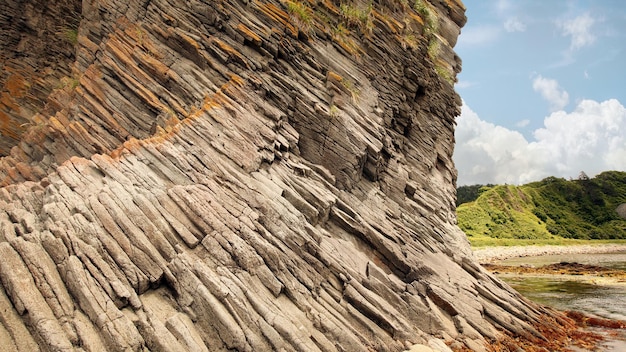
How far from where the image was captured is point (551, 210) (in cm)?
13762

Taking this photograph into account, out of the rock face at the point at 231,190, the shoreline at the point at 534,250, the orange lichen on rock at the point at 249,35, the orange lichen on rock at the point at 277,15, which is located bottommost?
the rock face at the point at 231,190

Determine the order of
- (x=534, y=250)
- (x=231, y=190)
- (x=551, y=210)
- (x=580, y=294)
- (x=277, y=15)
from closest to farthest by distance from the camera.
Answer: (x=231, y=190) < (x=277, y=15) < (x=580, y=294) < (x=534, y=250) < (x=551, y=210)

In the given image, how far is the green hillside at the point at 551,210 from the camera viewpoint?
114062mm

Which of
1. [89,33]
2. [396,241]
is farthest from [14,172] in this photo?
[396,241]

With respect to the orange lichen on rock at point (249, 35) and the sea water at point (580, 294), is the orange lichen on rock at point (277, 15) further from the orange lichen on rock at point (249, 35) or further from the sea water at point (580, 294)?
the sea water at point (580, 294)

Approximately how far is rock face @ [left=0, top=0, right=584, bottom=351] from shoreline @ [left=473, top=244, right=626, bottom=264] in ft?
193

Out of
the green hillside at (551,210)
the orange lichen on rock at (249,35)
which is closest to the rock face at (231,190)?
the orange lichen on rock at (249,35)

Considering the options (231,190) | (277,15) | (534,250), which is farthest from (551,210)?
(231,190)

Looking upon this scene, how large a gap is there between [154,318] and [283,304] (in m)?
4.49

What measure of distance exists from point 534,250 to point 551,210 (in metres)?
52.7

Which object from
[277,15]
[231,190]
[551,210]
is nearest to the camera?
[231,190]

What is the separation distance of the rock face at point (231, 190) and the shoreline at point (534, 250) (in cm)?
5890

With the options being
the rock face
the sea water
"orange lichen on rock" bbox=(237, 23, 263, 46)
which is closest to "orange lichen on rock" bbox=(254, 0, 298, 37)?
the rock face

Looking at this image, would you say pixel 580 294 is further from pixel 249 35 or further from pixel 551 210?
pixel 551 210
